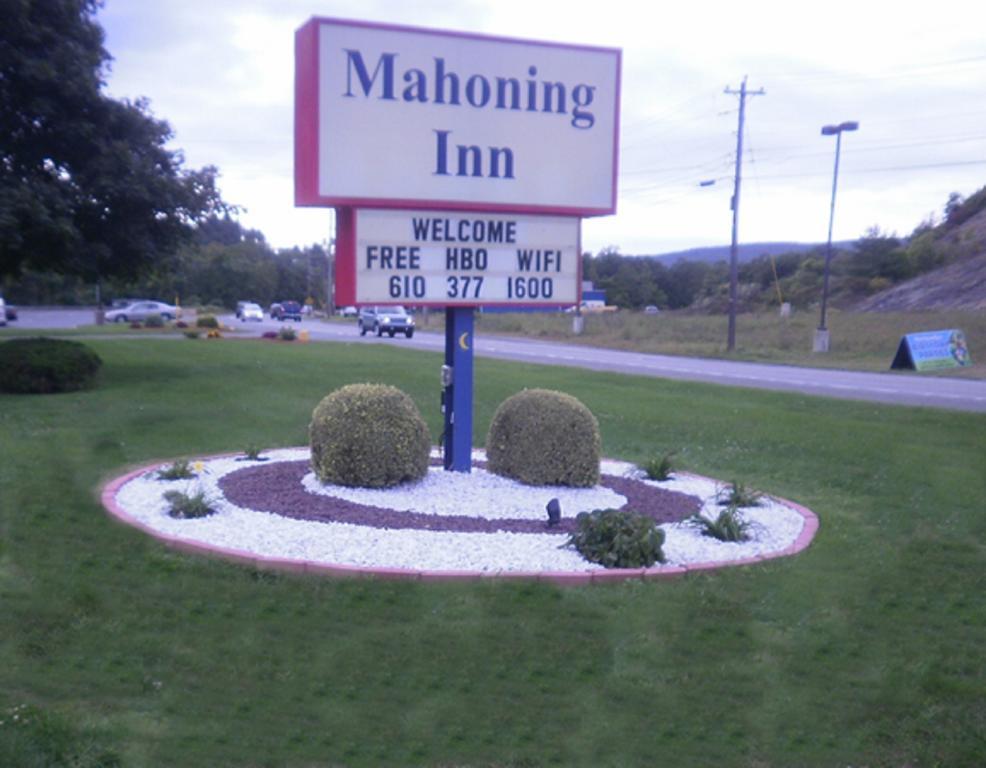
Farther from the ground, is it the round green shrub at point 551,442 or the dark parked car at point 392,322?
the round green shrub at point 551,442

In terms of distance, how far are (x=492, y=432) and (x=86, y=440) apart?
5.68 meters

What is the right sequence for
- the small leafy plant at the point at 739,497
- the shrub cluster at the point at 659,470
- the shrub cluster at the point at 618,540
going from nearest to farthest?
the shrub cluster at the point at 618,540, the small leafy plant at the point at 739,497, the shrub cluster at the point at 659,470

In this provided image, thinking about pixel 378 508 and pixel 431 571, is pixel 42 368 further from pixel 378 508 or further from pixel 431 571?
pixel 431 571

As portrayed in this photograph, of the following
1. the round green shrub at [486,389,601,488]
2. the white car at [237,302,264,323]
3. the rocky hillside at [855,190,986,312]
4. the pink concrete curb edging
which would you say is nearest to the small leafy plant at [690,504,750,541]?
the pink concrete curb edging

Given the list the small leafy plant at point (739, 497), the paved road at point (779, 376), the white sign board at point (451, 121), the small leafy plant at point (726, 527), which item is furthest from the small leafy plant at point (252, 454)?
the paved road at point (779, 376)

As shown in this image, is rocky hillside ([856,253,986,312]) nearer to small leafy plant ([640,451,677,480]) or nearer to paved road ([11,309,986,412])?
paved road ([11,309,986,412])

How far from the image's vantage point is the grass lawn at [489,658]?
4762 millimetres

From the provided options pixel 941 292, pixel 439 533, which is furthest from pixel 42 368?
pixel 941 292

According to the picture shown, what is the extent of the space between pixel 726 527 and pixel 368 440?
3081 millimetres

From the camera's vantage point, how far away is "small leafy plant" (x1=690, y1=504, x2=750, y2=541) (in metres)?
8.27

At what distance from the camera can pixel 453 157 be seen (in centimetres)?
995

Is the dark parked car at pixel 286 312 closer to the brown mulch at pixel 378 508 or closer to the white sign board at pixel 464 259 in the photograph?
the brown mulch at pixel 378 508

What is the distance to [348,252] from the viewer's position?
31.4ft

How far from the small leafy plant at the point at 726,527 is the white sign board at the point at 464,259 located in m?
2.82
